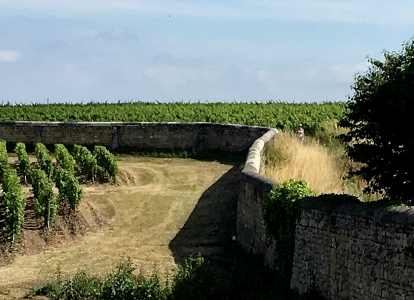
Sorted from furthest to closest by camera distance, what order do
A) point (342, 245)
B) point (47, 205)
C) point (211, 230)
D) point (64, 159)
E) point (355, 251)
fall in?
point (64, 159)
point (211, 230)
point (47, 205)
point (342, 245)
point (355, 251)

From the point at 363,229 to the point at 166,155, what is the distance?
21.6 meters

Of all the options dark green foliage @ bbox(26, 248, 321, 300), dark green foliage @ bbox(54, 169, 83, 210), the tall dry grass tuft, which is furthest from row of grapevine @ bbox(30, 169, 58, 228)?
the tall dry grass tuft

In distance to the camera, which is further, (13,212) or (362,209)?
(13,212)

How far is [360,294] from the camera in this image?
10.9 meters

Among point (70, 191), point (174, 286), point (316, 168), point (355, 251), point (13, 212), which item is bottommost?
point (174, 286)

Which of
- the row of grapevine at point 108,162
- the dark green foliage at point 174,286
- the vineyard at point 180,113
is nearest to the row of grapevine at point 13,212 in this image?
the dark green foliage at point 174,286

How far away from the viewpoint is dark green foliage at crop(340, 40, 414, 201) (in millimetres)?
12406

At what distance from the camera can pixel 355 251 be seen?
1120cm

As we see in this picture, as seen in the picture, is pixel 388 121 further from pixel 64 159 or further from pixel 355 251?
pixel 64 159

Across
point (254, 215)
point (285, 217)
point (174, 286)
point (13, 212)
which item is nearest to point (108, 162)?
point (13, 212)

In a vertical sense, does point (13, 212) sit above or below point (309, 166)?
below

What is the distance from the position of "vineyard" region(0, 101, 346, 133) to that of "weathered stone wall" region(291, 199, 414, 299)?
2584 centimetres

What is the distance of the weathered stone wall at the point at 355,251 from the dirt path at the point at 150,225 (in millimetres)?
4813

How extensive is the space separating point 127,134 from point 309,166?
12746 mm
